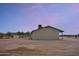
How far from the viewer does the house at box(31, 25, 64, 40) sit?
545 cm

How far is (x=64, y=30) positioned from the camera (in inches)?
215

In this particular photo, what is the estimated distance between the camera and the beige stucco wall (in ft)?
17.9

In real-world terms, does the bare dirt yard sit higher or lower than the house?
lower

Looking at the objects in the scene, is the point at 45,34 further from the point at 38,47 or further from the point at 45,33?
the point at 38,47

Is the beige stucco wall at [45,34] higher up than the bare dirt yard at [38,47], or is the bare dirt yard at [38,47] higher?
the beige stucco wall at [45,34]

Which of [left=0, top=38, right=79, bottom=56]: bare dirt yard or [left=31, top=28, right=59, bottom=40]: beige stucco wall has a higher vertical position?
[left=31, top=28, right=59, bottom=40]: beige stucco wall

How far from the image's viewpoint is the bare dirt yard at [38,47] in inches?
213

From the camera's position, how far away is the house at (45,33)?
5449 mm

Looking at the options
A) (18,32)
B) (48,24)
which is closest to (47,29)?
(48,24)

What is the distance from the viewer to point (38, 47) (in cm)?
543

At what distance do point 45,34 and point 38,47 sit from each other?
0.22 m

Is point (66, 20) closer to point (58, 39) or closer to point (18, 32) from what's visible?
point (58, 39)

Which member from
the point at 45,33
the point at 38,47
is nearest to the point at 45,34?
the point at 45,33

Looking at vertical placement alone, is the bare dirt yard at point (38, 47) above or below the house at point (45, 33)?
below
